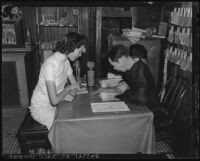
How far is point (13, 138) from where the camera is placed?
11.2 ft

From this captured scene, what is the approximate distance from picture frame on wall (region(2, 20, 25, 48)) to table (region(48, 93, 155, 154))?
2.29 m

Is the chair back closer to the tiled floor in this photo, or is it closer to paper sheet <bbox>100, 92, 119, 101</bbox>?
the tiled floor

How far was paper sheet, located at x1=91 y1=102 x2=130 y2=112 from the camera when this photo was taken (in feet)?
6.77

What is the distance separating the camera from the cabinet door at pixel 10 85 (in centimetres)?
396

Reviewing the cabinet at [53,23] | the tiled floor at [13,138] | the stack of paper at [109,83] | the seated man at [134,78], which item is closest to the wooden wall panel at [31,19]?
the cabinet at [53,23]

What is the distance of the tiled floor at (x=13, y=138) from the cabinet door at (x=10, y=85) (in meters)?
0.18

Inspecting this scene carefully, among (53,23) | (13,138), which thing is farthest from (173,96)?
(53,23)

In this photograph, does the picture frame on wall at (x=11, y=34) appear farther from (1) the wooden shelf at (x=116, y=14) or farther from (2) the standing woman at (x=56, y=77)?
(1) the wooden shelf at (x=116, y=14)

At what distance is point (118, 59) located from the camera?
8.10ft

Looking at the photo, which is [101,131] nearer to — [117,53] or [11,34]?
[117,53]

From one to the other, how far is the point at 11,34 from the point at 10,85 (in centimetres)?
89

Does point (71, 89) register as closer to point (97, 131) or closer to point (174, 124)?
point (97, 131)

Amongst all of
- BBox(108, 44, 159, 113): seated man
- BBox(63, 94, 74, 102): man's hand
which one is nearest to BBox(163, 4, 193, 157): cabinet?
BBox(108, 44, 159, 113): seated man

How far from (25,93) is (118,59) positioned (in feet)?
7.54
